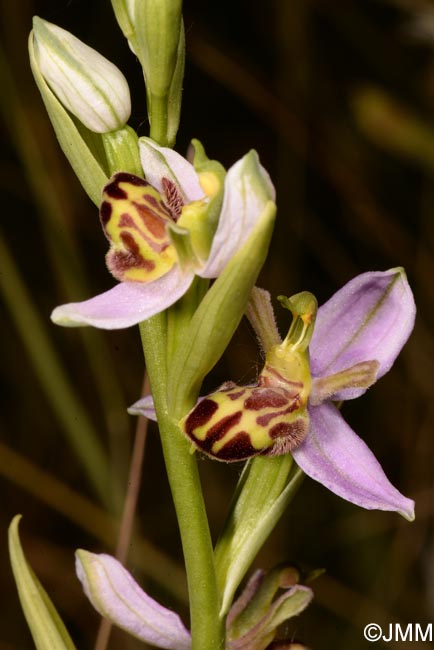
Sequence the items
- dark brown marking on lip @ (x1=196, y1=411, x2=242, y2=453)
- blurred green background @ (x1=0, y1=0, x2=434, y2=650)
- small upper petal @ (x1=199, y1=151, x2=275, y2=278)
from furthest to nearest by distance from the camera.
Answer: blurred green background @ (x1=0, y1=0, x2=434, y2=650) → dark brown marking on lip @ (x1=196, y1=411, x2=242, y2=453) → small upper petal @ (x1=199, y1=151, x2=275, y2=278)

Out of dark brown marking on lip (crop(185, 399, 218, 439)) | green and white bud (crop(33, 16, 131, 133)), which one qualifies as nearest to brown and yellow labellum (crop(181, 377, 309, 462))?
dark brown marking on lip (crop(185, 399, 218, 439))

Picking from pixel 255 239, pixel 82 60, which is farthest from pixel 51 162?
pixel 255 239

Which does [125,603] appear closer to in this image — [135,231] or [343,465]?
[343,465]

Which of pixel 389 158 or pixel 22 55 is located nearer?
pixel 22 55

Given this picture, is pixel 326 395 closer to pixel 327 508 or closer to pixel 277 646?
pixel 277 646

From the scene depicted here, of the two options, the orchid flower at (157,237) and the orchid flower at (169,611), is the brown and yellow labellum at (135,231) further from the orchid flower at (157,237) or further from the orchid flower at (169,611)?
the orchid flower at (169,611)

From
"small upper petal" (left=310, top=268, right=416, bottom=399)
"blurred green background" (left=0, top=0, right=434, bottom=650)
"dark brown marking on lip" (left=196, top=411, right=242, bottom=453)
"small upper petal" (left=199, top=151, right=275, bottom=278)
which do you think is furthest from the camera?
"blurred green background" (left=0, top=0, right=434, bottom=650)

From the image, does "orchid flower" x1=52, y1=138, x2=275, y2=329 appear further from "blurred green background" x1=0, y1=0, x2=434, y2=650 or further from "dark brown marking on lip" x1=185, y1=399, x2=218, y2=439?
"blurred green background" x1=0, y1=0, x2=434, y2=650
